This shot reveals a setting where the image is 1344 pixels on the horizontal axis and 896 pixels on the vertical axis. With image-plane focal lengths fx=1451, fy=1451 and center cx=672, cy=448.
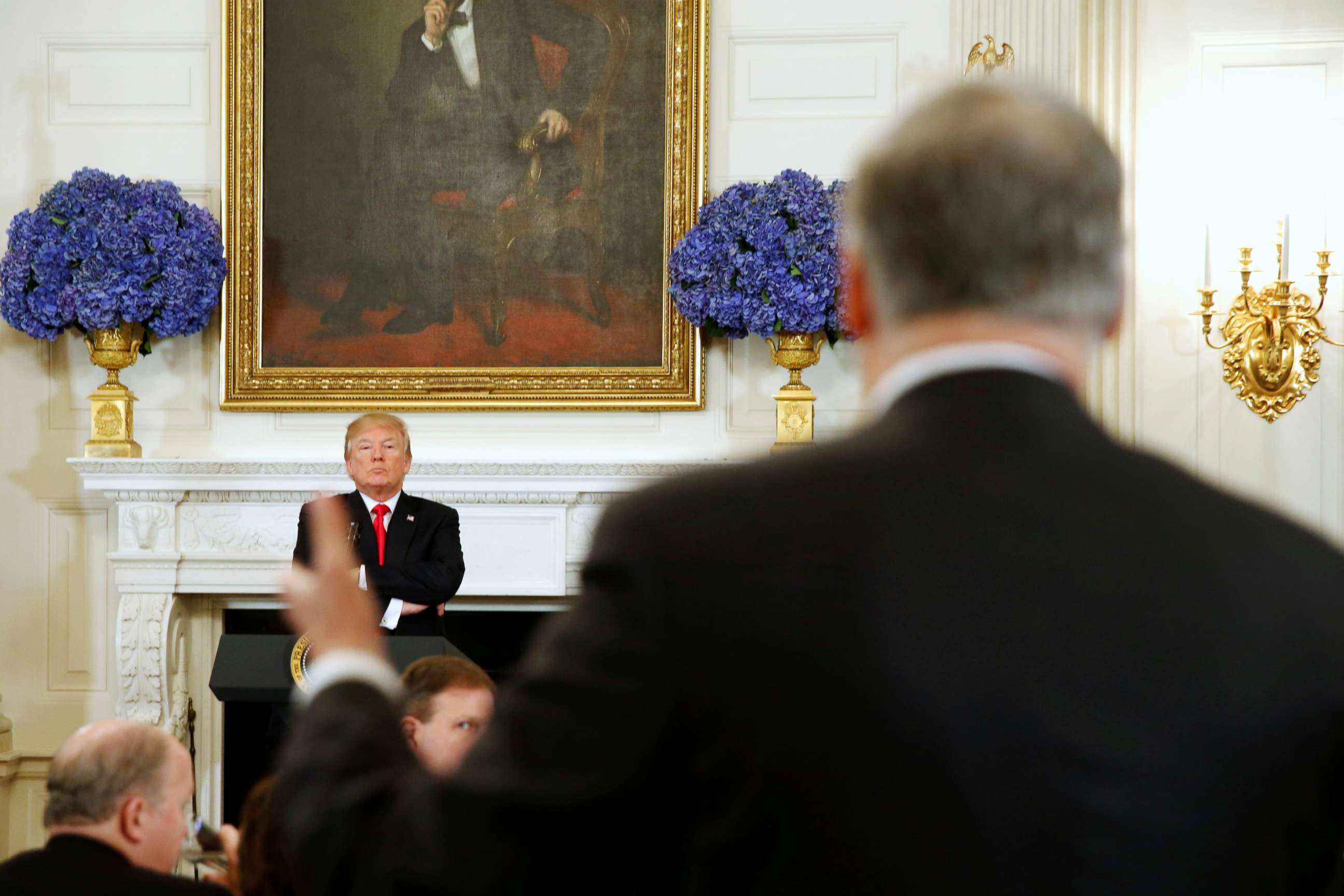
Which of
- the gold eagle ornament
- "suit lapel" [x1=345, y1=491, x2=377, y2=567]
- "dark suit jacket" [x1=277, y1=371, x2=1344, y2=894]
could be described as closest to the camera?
"dark suit jacket" [x1=277, y1=371, x2=1344, y2=894]

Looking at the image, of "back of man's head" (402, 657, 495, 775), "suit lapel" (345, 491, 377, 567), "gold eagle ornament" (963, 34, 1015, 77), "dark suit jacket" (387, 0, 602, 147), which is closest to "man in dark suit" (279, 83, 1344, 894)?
"back of man's head" (402, 657, 495, 775)

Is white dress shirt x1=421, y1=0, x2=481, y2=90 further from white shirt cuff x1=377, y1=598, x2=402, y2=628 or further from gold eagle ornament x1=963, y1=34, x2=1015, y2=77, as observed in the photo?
white shirt cuff x1=377, y1=598, x2=402, y2=628

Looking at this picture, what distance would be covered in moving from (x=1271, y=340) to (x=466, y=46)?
3637 mm

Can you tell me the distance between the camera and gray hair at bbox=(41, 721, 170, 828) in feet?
7.79

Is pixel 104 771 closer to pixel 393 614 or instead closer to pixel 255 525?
pixel 393 614

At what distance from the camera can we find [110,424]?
6074mm

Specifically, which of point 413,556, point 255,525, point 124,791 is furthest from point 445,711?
point 255,525

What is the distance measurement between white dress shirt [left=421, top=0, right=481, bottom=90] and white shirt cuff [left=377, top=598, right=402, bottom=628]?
2.61 metres

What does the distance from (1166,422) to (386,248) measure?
3.45m

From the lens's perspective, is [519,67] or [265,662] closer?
[265,662]

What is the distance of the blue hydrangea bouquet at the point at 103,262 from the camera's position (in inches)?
231

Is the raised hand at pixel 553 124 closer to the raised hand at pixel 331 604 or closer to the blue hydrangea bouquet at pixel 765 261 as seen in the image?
the blue hydrangea bouquet at pixel 765 261

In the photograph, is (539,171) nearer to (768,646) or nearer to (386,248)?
(386,248)

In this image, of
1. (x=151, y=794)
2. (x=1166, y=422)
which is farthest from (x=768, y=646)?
(x=1166, y=422)
